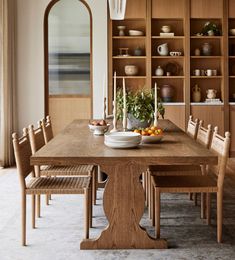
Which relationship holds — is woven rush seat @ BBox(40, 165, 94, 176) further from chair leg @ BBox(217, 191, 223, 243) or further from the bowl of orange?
chair leg @ BBox(217, 191, 223, 243)

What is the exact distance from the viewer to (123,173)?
3307mm

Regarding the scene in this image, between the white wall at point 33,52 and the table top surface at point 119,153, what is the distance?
11.7 ft

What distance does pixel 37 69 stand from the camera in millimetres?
7492

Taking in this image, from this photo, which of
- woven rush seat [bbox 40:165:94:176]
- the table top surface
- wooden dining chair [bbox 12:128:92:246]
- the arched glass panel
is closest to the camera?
the table top surface

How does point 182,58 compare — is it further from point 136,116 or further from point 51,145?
point 51,145

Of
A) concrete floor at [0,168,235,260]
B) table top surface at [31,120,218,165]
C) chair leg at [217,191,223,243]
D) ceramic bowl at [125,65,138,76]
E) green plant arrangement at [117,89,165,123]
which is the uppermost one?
ceramic bowl at [125,65,138,76]

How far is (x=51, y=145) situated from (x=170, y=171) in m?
1.09

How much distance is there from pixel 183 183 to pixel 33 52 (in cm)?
456

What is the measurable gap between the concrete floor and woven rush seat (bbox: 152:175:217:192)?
0.40 metres

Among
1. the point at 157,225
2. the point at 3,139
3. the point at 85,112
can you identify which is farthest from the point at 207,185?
the point at 85,112

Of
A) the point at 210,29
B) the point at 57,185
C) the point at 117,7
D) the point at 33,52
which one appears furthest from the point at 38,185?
the point at 210,29

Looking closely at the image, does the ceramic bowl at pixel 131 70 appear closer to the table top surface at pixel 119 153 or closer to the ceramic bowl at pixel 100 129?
the ceramic bowl at pixel 100 129

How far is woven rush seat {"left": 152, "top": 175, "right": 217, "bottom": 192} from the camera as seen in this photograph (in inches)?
137

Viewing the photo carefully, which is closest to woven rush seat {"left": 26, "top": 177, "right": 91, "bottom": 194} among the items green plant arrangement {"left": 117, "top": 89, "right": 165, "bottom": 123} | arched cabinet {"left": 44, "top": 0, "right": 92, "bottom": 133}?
green plant arrangement {"left": 117, "top": 89, "right": 165, "bottom": 123}
